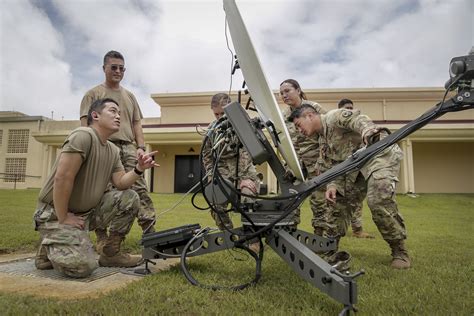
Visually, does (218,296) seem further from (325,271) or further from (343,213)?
(343,213)

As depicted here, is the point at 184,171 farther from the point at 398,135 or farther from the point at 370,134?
the point at 398,135

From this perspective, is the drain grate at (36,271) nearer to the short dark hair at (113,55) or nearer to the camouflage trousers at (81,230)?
the camouflage trousers at (81,230)

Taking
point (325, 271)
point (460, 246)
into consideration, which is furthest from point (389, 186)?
point (460, 246)

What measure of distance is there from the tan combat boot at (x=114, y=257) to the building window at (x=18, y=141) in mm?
24454

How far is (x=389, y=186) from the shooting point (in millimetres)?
2963

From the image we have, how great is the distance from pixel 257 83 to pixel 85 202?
1.69 meters

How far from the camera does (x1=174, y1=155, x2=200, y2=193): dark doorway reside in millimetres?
19578

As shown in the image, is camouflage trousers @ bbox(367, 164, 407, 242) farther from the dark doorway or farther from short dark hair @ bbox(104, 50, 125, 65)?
the dark doorway

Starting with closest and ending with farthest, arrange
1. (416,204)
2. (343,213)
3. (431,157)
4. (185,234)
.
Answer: (185,234), (343,213), (416,204), (431,157)

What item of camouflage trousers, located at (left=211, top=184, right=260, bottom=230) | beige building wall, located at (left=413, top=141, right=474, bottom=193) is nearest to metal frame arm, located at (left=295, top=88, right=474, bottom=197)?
camouflage trousers, located at (left=211, top=184, right=260, bottom=230)

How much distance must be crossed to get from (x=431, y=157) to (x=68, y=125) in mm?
21912

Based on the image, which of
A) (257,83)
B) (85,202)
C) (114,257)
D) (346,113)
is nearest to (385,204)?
(346,113)

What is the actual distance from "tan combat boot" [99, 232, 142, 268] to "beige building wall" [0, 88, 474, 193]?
45.2 ft

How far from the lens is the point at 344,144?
11.2 feet
